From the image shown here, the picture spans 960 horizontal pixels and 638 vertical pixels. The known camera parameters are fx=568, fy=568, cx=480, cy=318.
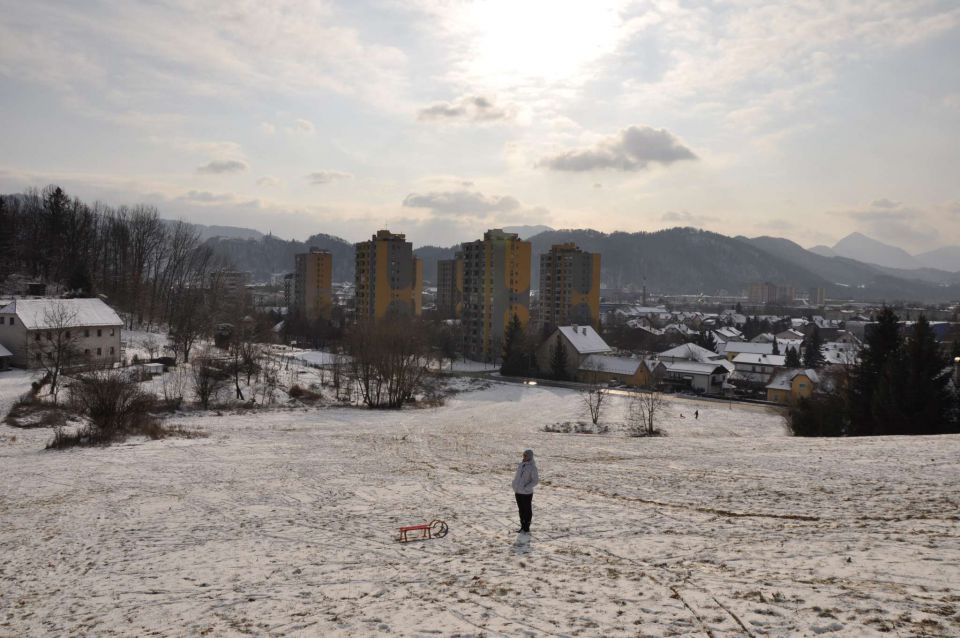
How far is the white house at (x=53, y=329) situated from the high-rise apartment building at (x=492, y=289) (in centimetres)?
4720

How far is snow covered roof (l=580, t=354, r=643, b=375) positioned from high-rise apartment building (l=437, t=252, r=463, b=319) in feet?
142

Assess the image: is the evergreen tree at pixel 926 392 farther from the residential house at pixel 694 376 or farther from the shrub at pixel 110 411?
the residential house at pixel 694 376

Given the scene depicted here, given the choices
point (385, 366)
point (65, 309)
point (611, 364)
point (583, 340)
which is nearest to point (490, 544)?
point (385, 366)

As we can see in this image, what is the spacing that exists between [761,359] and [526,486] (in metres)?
74.9

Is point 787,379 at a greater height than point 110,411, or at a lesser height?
lesser

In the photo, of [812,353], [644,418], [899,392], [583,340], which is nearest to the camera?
[899,392]

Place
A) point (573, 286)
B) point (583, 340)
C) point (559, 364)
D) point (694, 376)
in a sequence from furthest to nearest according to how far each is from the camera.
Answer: point (573, 286), point (583, 340), point (694, 376), point (559, 364)

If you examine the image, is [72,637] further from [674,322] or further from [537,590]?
[674,322]

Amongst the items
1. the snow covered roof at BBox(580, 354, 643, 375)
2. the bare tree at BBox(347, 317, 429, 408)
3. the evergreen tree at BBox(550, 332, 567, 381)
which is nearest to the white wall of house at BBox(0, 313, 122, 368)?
the bare tree at BBox(347, 317, 429, 408)

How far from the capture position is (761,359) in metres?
76.2

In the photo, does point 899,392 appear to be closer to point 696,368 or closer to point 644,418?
point 644,418

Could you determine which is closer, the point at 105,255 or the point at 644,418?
the point at 644,418

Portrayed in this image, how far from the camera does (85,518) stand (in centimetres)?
1360

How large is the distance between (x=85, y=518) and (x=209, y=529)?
3.66m
